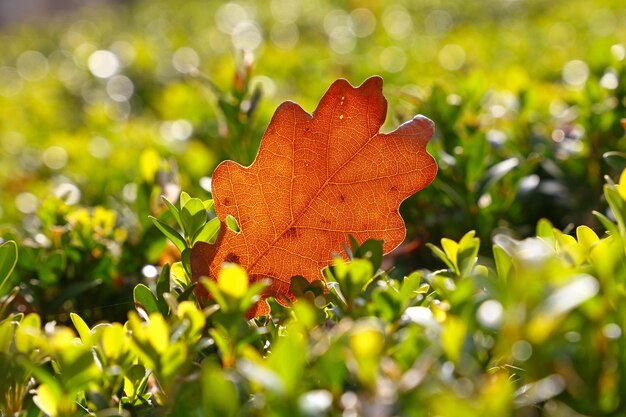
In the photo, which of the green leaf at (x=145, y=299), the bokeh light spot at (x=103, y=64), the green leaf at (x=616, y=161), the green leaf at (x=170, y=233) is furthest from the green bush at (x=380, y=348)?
the bokeh light spot at (x=103, y=64)

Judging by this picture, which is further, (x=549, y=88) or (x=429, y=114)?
(x=549, y=88)

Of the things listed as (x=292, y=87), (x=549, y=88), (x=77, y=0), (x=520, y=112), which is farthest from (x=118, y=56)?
(x=77, y=0)

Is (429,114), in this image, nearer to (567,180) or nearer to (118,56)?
(567,180)

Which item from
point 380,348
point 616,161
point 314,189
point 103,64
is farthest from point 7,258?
point 103,64

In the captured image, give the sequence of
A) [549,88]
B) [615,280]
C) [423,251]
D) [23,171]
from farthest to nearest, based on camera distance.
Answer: [23,171] → [549,88] → [423,251] → [615,280]

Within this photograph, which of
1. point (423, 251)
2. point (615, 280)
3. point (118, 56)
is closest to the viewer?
point (615, 280)

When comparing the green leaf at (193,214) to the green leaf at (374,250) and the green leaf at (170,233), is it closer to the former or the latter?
the green leaf at (170,233)

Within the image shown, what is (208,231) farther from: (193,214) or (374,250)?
(374,250)

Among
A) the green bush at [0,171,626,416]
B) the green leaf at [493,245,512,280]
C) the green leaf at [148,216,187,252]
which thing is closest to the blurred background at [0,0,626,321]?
the green leaf at [148,216,187,252]
